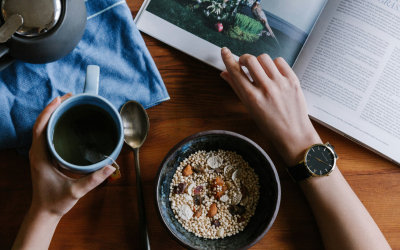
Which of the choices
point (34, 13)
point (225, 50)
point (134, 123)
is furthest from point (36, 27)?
point (225, 50)

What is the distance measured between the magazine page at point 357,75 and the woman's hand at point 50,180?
1.71ft

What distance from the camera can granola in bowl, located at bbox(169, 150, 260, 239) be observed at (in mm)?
594

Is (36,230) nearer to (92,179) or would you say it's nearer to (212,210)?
(92,179)

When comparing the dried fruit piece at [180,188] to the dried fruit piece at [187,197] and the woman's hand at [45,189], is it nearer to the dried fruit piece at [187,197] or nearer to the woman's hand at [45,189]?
the dried fruit piece at [187,197]

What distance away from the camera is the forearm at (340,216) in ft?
1.84

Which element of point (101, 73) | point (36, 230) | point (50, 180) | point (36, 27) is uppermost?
point (36, 27)

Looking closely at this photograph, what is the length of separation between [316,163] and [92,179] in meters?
0.46

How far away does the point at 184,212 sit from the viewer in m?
0.59

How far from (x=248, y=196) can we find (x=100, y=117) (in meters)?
0.37

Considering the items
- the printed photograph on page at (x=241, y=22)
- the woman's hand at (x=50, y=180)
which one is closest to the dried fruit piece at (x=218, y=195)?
the woman's hand at (x=50, y=180)

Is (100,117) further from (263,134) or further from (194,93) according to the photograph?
(263,134)

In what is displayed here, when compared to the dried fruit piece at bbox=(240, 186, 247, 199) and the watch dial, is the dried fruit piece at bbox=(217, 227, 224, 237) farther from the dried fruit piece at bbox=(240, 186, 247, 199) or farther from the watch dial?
the watch dial

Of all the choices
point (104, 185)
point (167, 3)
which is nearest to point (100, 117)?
point (104, 185)

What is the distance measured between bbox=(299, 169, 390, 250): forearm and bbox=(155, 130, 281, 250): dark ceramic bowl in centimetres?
11
